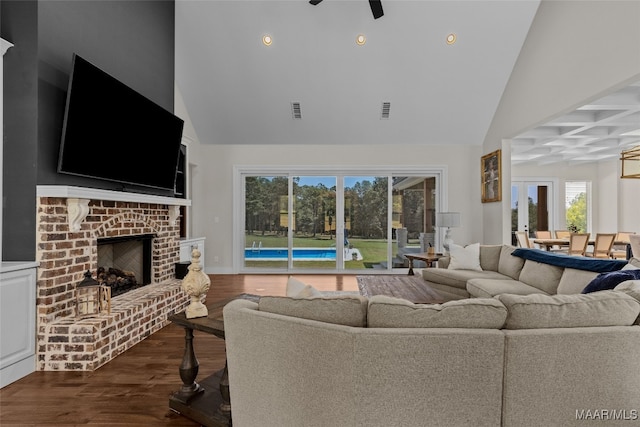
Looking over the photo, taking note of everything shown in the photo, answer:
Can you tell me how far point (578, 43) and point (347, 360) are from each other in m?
4.48

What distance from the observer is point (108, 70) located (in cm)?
368

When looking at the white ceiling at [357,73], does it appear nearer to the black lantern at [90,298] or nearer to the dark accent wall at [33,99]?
the dark accent wall at [33,99]

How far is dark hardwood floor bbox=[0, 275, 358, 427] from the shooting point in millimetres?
2191

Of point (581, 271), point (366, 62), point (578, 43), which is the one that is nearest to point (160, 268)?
point (366, 62)

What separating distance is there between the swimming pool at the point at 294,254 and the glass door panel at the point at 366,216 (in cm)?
37

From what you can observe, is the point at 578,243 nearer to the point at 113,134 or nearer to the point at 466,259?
the point at 466,259

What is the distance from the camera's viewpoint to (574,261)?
354cm

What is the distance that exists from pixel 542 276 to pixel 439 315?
290cm

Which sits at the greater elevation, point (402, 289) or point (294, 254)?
point (294, 254)

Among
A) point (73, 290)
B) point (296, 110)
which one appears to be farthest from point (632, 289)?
point (296, 110)

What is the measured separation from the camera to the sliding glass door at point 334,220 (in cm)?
732

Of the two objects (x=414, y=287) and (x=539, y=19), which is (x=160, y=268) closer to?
(x=414, y=287)

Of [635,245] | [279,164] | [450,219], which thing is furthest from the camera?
[279,164]

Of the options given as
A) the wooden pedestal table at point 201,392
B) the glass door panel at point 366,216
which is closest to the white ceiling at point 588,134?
the glass door panel at point 366,216
